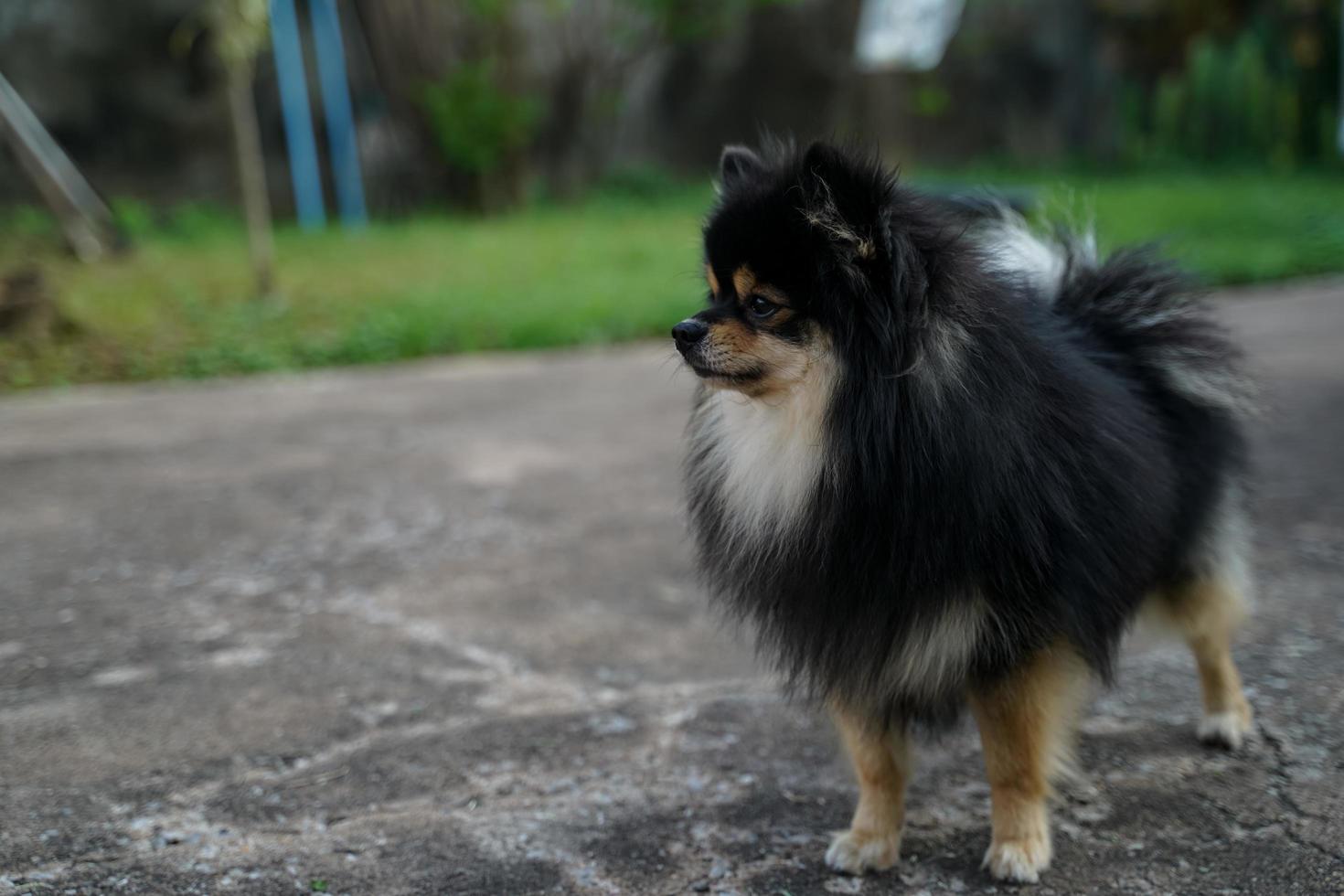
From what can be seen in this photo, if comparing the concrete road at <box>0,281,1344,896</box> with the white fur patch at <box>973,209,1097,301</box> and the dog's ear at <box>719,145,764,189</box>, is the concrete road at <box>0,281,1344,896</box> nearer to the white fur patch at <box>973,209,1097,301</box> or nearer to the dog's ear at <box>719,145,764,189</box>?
the white fur patch at <box>973,209,1097,301</box>

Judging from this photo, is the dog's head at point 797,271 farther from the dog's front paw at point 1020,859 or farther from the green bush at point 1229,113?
the green bush at point 1229,113

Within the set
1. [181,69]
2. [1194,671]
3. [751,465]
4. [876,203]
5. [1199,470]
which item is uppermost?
[181,69]

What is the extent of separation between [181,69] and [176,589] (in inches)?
377

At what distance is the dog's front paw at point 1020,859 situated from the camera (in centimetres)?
228

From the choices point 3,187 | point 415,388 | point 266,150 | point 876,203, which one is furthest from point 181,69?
point 876,203

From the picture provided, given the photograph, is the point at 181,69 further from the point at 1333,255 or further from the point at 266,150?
the point at 1333,255

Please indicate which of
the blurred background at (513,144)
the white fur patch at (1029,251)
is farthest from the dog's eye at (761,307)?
the blurred background at (513,144)

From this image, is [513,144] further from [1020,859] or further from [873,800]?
[1020,859]

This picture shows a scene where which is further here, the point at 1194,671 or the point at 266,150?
the point at 266,150

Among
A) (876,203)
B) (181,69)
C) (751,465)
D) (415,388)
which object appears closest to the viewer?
(876,203)

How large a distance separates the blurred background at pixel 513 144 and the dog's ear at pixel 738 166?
14.1ft

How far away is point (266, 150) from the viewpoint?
11984 mm

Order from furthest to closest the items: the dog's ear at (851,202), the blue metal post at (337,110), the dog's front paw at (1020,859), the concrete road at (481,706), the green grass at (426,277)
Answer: the blue metal post at (337,110) < the green grass at (426,277) < the concrete road at (481,706) < the dog's front paw at (1020,859) < the dog's ear at (851,202)

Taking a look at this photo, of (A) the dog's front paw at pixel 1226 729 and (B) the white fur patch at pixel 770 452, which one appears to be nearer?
(B) the white fur patch at pixel 770 452
